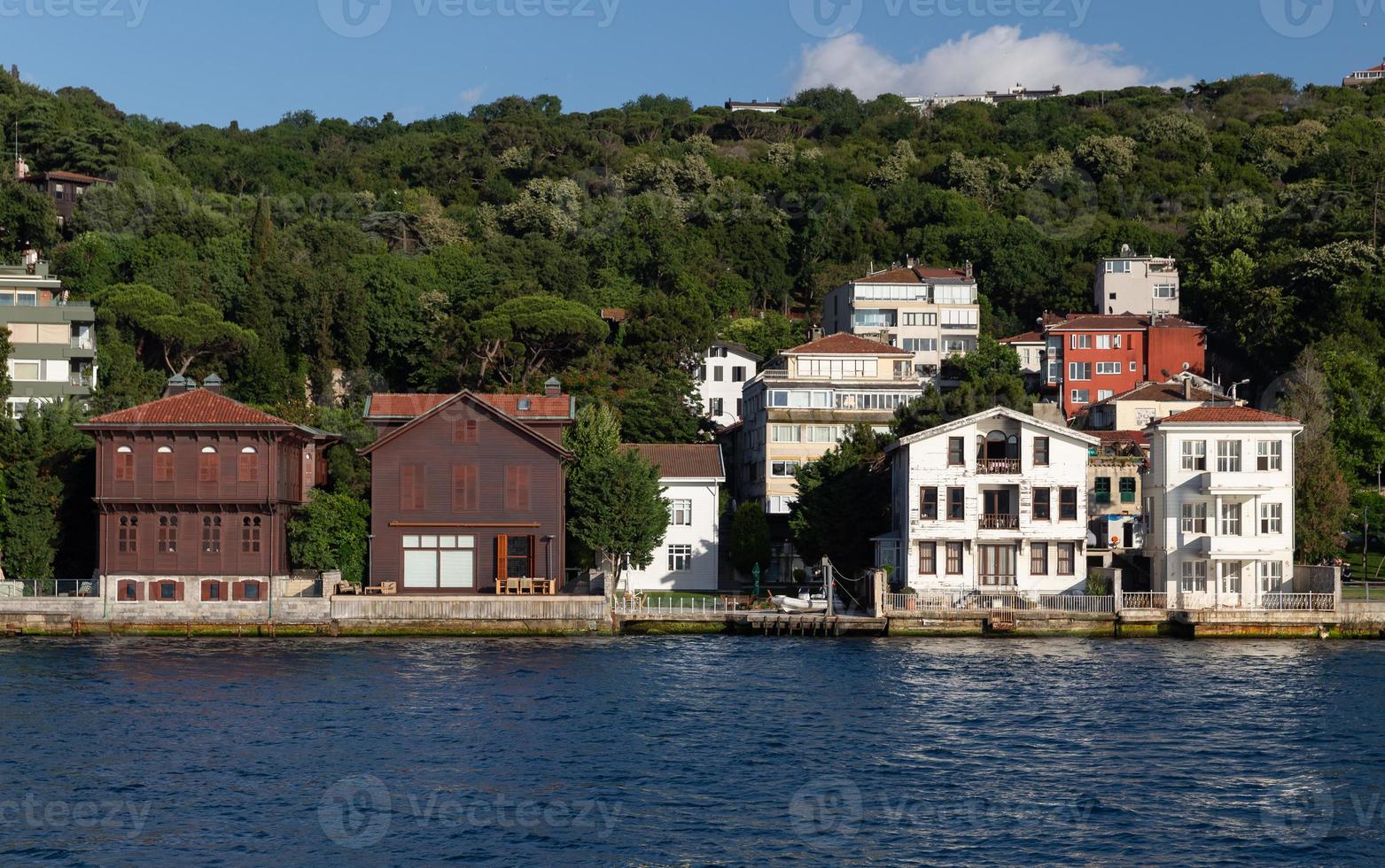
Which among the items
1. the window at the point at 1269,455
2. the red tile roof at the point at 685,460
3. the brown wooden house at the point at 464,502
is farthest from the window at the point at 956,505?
the brown wooden house at the point at 464,502

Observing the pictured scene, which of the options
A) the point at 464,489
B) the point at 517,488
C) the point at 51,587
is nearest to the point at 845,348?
the point at 517,488

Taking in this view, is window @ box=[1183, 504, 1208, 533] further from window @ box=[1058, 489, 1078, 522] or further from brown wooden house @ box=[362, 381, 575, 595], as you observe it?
brown wooden house @ box=[362, 381, 575, 595]

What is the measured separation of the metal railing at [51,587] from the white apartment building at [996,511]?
32935mm

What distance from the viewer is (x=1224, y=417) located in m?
65.2

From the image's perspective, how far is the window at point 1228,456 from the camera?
65000mm

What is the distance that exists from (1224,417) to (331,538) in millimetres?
36667

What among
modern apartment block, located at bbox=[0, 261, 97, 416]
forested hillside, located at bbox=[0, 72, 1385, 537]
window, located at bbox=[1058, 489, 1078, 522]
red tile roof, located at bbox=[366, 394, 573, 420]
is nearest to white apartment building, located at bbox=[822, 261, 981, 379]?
forested hillside, located at bbox=[0, 72, 1385, 537]

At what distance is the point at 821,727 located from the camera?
139 feet

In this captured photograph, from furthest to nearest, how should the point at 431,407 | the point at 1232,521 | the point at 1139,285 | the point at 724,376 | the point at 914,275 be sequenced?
the point at 1139,285
the point at 914,275
the point at 724,376
the point at 431,407
the point at 1232,521

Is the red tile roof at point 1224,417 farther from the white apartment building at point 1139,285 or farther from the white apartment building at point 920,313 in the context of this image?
the white apartment building at point 1139,285

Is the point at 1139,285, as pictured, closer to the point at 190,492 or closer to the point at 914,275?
the point at 914,275

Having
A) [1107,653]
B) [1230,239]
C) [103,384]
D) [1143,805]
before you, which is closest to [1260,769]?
[1143,805]

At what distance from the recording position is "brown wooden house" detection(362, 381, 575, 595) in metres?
66.2

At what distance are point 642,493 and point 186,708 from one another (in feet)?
85.7
